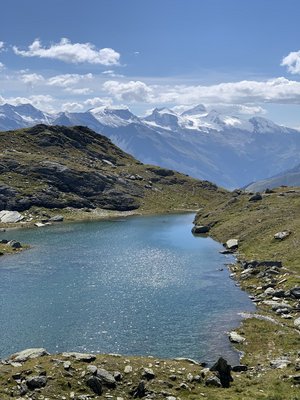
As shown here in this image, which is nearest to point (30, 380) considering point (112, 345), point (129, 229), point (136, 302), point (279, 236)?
point (112, 345)

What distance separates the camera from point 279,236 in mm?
117312

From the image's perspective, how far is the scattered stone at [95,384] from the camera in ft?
135

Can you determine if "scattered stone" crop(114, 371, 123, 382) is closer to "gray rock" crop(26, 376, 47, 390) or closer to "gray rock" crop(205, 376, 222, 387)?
"gray rock" crop(26, 376, 47, 390)

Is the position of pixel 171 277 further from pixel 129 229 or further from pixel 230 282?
pixel 129 229

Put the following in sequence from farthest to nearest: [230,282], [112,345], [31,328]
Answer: [230,282] < [31,328] < [112,345]

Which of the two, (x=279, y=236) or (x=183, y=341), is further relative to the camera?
(x=279, y=236)

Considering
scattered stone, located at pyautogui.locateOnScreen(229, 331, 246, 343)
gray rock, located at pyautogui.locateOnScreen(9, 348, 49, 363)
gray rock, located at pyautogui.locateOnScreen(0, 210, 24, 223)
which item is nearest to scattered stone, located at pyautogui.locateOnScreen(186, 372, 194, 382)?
gray rock, located at pyautogui.locateOnScreen(9, 348, 49, 363)

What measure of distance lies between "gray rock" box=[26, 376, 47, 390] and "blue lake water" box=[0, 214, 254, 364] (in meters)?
16.6

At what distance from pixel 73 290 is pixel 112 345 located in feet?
93.1

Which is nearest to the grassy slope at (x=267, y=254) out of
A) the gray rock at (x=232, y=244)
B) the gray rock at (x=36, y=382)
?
the gray rock at (x=232, y=244)

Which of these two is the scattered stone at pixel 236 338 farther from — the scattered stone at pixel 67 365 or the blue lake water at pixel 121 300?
the scattered stone at pixel 67 365

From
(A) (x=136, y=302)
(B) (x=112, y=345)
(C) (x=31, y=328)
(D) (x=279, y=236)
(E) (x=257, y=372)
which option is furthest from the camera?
(D) (x=279, y=236)

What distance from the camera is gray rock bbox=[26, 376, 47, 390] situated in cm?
4072

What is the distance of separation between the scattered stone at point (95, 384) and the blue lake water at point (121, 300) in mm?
14963
